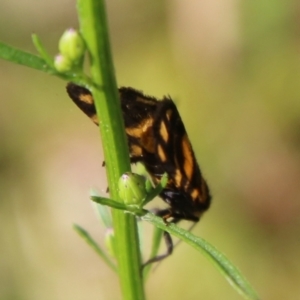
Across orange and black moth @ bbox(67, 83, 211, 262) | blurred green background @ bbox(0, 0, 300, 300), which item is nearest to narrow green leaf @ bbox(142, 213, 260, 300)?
orange and black moth @ bbox(67, 83, 211, 262)

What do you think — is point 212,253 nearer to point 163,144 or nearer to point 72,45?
point 163,144

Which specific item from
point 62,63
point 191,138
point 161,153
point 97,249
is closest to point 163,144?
point 161,153

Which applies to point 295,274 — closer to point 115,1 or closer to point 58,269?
point 58,269

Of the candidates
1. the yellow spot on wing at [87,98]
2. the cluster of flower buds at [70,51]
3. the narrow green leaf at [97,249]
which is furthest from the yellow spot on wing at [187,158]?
the cluster of flower buds at [70,51]

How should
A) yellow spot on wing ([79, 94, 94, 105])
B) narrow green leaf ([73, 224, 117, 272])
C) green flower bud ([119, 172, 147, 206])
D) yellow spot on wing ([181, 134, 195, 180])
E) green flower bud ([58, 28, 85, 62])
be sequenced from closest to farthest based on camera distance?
green flower bud ([58, 28, 85, 62]) < green flower bud ([119, 172, 147, 206]) < yellow spot on wing ([79, 94, 94, 105]) < yellow spot on wing ([181, 134, 195, 180]) < narrow green leaf ([73, 224, 117, 272])

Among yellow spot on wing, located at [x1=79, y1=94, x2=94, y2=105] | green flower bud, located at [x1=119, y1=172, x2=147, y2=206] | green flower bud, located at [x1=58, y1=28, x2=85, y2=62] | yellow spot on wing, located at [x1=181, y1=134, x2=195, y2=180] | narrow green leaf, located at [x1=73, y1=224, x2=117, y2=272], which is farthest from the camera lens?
narrow green leaf, located at [x1=73, y1=224, x2=117, y2=272]

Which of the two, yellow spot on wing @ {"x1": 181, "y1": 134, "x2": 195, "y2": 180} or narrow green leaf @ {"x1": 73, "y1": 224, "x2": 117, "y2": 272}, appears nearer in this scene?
yellow spot on wing @ {"x1": 181, "y1": 134, "x2": 195, "y2": 180}

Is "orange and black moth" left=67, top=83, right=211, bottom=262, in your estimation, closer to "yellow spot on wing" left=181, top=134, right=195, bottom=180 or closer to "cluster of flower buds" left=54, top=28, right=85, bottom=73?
"yellow spot on wing" left=181, top=134, right=195, bottom=180
